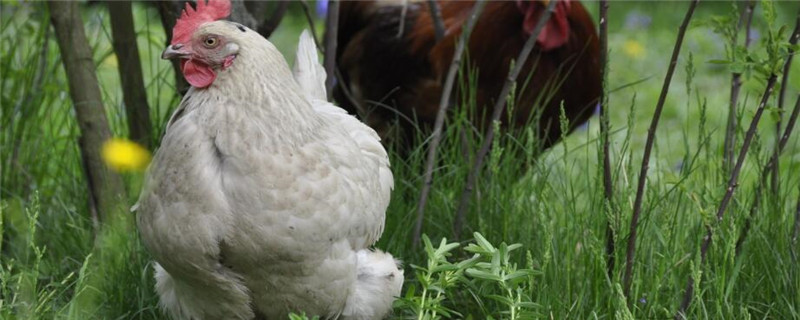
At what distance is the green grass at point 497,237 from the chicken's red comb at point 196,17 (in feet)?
1.56

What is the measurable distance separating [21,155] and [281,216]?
5.53 ft

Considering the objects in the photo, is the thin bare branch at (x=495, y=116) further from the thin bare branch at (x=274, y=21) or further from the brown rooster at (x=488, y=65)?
the thin bare branch at (x=274, y=21)

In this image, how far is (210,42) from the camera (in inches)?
105

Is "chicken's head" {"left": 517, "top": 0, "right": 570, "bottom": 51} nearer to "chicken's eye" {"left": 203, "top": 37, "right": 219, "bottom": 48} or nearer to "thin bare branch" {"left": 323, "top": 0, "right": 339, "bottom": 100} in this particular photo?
"thin bare branch" {"left": 323, "top": 0, "right": 339, "bottom": 100}

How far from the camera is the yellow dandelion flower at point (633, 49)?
297 inches

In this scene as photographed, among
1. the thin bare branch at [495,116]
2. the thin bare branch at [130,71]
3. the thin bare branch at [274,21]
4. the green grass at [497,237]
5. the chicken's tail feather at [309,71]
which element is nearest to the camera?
the green grass at [497,237]

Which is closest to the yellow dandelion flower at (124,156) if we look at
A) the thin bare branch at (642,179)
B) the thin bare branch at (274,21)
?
the thin bare branch at (274,21)

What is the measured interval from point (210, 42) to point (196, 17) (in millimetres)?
122

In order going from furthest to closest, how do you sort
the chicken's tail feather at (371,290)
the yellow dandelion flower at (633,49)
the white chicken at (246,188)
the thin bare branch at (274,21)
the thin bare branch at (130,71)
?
the yellow dandelion flower at (633,49)
the thin bare branch at (130,71)
the thin bare branch at (274,21)
the chicken's tail feather at (371,290)
the white chicken at (246,188)

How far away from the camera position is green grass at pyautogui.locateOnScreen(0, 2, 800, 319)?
2748 millimetres

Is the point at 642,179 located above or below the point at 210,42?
below

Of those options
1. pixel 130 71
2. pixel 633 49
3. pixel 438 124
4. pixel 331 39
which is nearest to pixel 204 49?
pixel 331 39

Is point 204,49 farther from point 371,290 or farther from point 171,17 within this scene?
point 171,17

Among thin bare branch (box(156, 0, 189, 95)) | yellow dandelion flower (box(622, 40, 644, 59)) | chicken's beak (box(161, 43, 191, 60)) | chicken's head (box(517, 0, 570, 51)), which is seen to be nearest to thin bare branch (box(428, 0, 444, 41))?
chicken's head (box(517, 0, 570, 51))
